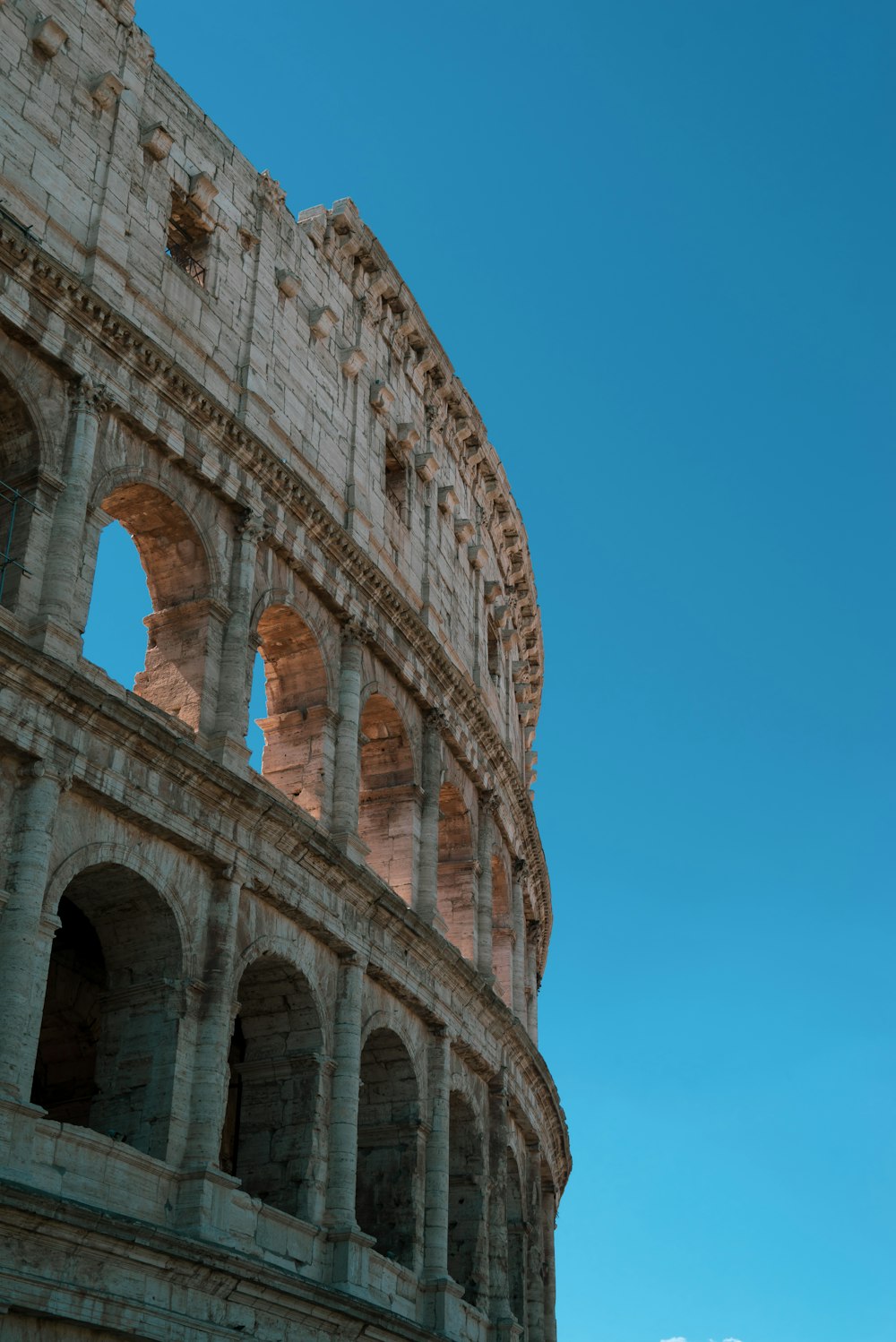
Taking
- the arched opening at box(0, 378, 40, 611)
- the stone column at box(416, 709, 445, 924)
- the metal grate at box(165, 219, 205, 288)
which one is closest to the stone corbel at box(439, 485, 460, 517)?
the stone column at box(416, 709, 445, 924)

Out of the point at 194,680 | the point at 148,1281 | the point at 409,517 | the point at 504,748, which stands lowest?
the point at 148,1281

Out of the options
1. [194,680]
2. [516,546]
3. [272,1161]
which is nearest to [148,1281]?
[272,1161]

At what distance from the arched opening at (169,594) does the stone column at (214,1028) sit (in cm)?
247

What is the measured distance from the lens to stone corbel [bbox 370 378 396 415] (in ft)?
85.7

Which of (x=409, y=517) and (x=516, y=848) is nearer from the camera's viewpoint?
(x=409, y=517)

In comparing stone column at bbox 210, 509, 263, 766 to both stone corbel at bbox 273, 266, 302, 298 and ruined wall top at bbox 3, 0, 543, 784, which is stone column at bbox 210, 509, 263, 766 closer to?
ruined wall top at bbox 3, 0, 543, 784

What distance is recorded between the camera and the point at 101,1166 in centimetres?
1548

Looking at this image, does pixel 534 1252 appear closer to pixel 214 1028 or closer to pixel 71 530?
pixel 214 1028

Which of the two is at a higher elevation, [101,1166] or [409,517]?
[409,517]

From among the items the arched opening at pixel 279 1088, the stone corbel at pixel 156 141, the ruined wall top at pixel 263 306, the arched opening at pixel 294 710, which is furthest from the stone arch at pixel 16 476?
the arched opening at pixel 279 1088

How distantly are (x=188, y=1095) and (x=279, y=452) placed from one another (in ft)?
29.3

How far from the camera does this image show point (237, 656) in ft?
65.4

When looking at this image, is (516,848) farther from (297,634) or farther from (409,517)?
(297,634)

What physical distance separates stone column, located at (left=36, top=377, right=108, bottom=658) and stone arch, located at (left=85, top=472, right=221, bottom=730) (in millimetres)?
1250
